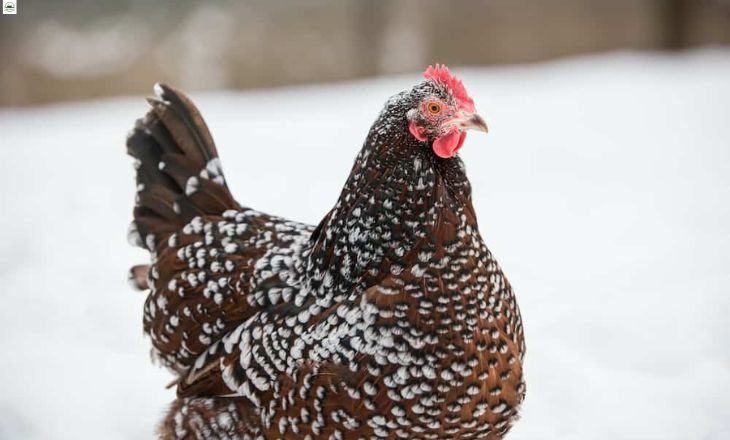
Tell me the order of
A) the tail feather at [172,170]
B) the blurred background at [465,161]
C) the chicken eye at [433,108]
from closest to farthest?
the chicken eye at [433,108]
the tail feather at [172,170]
the blurred background at [465,161]

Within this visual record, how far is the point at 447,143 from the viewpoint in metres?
2.17

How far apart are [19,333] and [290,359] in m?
2.35

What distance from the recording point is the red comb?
2221 mm

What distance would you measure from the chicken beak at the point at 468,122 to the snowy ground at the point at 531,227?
1.52 metres

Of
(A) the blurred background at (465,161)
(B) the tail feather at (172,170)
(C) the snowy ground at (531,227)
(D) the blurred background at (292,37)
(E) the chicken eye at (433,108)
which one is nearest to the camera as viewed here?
(E) the chicken eye at (433,108)

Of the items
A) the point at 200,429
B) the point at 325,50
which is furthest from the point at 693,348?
the point at 325,50

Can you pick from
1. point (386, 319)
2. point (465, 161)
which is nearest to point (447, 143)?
point (386, 319)

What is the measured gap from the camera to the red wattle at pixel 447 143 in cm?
217

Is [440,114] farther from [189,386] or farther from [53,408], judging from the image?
[53,408]

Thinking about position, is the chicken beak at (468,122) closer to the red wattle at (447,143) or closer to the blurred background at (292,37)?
the red wattle at (447,143)

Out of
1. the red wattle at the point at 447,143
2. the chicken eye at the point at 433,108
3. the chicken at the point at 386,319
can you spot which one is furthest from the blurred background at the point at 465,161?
the chicken eye at the point at 433,108

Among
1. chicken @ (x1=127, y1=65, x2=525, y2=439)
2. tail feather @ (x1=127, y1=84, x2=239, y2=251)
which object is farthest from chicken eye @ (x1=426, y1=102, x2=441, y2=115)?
tail feather @ (x1=127, y1=84, x2=239, y2=251)

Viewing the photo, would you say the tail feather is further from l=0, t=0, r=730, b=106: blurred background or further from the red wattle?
l=0, t=0, r=730, b=106: blurred background

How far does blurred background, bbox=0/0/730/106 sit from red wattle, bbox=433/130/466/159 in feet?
20.4
